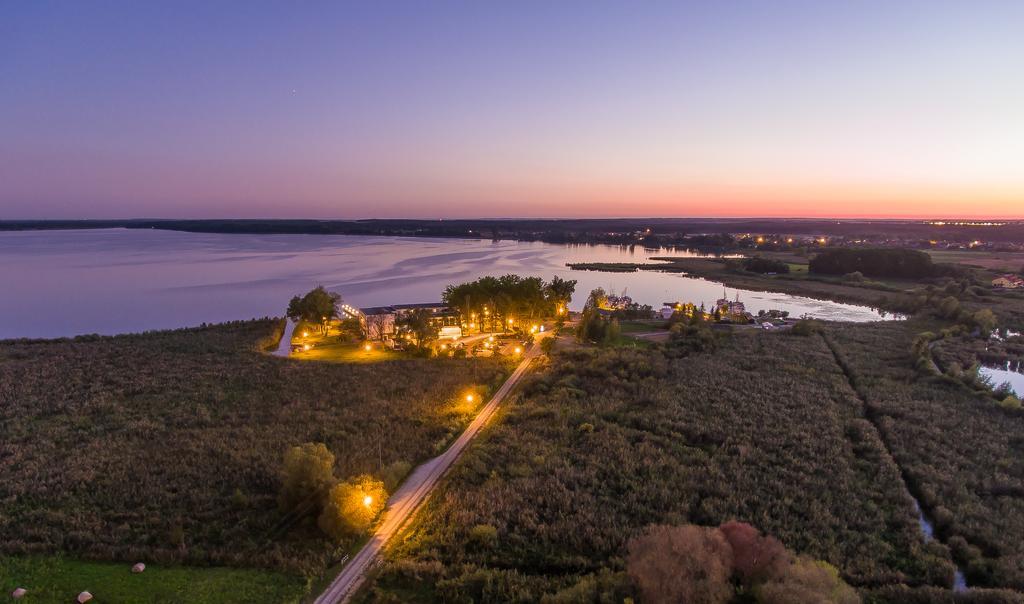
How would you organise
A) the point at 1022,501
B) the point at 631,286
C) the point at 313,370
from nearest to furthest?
the point at 1022,501
the point at 313,370
the point at 631,286

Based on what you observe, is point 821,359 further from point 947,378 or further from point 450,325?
point 450,325

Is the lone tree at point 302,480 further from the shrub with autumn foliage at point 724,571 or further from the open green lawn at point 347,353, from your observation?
the open green lawn at point 347,353

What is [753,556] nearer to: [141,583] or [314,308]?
[141,583]

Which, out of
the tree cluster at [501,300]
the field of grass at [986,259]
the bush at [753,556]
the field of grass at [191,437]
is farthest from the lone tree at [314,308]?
the field of grass at [986,259]

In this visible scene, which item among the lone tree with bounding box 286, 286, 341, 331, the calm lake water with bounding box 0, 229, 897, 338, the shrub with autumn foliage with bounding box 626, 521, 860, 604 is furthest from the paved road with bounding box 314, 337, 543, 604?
the calm lake water with bounding box 0, 229, 897, 338

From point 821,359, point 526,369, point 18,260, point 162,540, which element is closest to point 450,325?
point 526,369

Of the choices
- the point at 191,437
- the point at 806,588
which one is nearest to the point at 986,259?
the point at 806,588

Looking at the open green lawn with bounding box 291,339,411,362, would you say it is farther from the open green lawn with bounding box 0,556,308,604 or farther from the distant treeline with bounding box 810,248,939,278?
the distant treeline with bounding box 810,248,939,278
